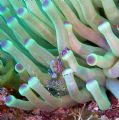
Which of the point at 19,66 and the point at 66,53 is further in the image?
the point at 19,66

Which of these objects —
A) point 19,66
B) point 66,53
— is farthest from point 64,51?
point 19,66

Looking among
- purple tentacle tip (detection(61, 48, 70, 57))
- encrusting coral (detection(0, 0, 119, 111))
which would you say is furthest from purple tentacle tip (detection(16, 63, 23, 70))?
purple tentacle tip (detection(61, 48, 70, 57))

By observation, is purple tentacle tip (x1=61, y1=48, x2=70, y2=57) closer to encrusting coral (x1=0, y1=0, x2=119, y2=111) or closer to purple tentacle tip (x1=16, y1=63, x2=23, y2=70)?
encrusting coral (x1=0, y1=0, x2=119, y2=111)

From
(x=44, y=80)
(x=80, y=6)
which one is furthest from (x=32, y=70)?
(x=80, y=6)

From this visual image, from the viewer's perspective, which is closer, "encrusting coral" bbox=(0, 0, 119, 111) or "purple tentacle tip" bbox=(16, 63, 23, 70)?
"encrusting coral" bbox=(0, 0, 119, 111)

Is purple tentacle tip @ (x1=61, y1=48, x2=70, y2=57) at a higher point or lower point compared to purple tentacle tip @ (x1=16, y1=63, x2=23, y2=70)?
lower

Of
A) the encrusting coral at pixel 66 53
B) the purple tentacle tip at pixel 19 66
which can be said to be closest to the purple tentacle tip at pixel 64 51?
the encrusting coral at pixel 66 53

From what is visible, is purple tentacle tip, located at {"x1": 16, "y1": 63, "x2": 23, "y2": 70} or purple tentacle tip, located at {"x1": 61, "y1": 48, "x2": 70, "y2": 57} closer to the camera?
purple tentacle tip, located at {"x1": 61, "y1": 48, "x2": 70, "y2": 57}

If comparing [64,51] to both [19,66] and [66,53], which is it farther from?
[19,66]
